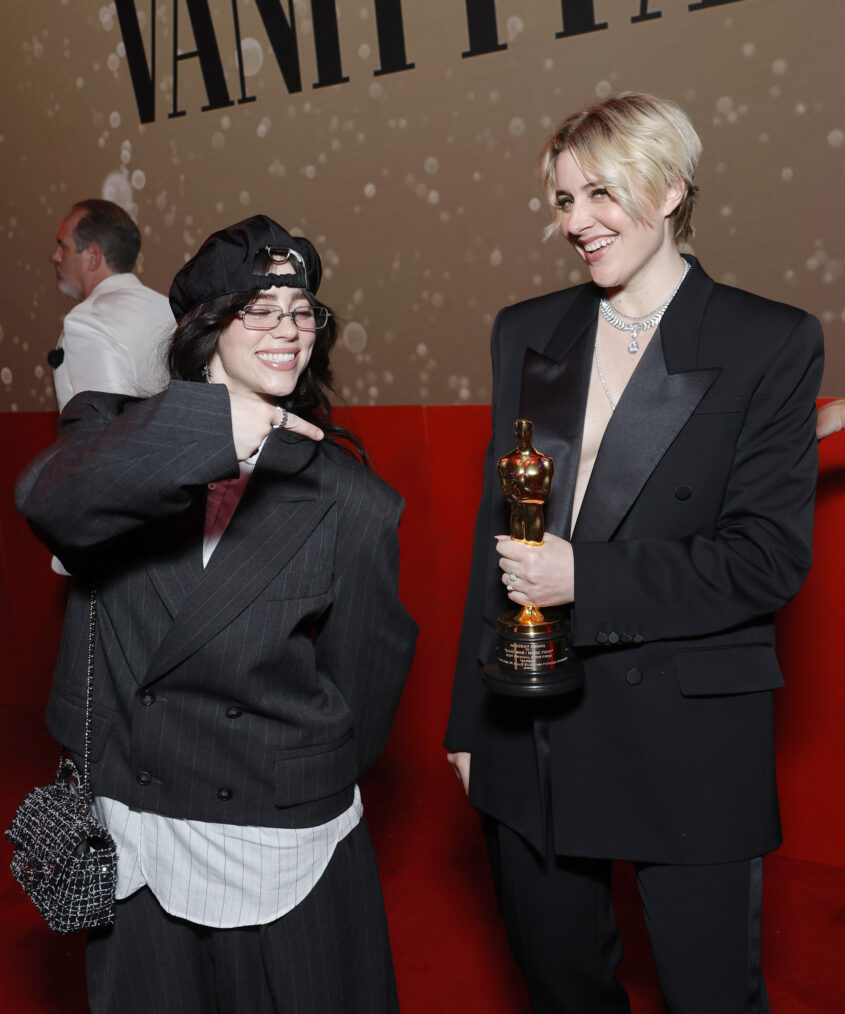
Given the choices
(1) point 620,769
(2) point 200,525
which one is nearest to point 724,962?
(1) point 620,769

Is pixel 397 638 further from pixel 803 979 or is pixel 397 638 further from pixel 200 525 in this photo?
pixel 803 979

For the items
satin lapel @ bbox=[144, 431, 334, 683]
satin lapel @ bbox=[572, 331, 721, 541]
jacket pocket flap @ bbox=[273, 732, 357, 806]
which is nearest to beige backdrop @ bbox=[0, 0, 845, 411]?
satin lapel @ bbox=[572, 331, 721, 541]

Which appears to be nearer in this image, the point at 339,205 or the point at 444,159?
the point at 444,159

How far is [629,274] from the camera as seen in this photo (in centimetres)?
174

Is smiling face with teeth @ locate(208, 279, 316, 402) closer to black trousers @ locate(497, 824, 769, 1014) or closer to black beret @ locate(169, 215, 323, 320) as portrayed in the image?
black beret @ locate(169, 215, 323, 320)

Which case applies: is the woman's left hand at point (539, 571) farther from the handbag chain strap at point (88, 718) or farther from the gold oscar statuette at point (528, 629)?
the handbag chain strap at point (88, 718)

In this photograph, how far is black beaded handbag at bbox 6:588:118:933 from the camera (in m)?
1.57

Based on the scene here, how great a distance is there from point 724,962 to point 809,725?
4.74 feet

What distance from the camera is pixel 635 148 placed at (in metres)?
1.67

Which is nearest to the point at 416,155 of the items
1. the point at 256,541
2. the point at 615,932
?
the point at 256,541

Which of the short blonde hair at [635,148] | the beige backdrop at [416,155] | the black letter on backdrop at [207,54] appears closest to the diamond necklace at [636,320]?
the short blonde hair at [635,148]

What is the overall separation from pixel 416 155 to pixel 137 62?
1349 millimetres

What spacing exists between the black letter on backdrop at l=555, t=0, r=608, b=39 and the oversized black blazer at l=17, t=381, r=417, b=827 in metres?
1.84

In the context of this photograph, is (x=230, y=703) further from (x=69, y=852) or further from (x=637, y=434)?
(x=637, y=434)
